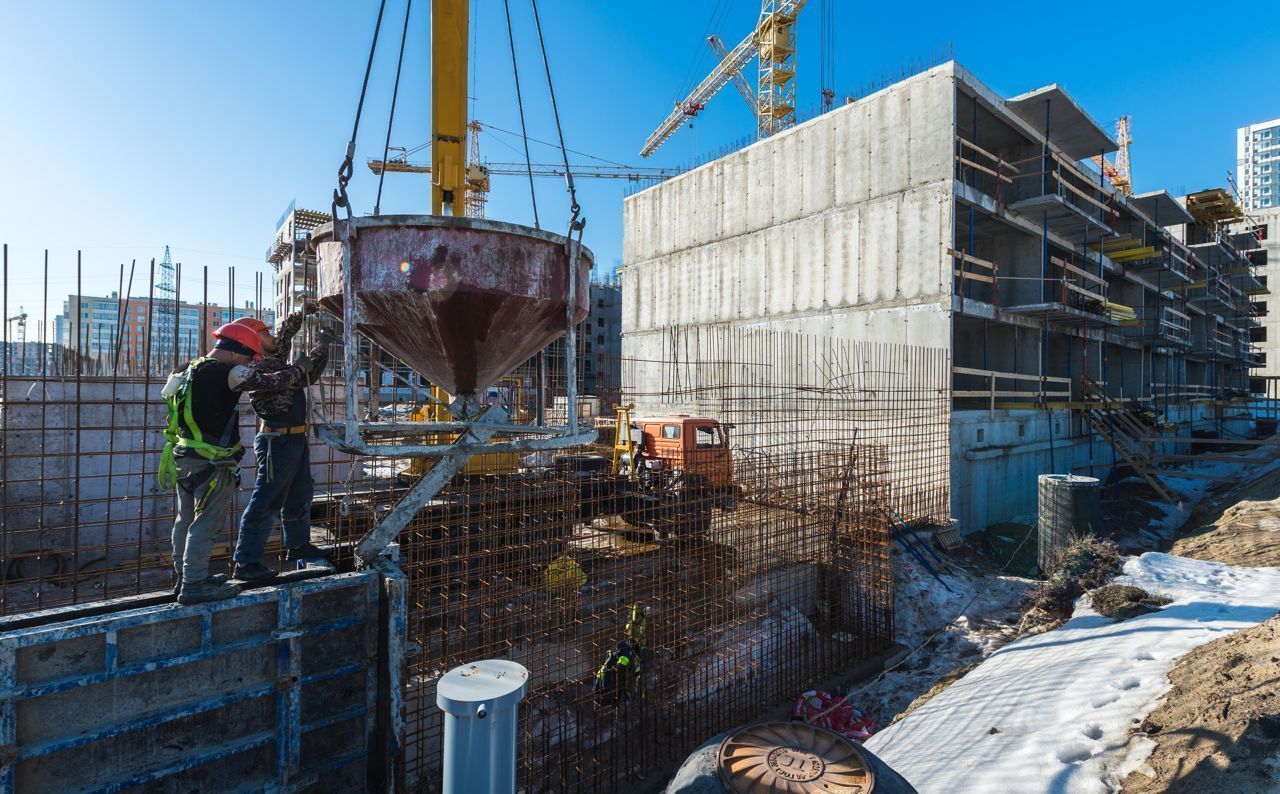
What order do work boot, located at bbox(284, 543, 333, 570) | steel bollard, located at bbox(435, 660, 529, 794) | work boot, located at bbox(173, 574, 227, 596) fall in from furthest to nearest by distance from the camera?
work boot, located at bbox(284, 543, 333, 570) → work boot, located at bbox(173, 574, 227, 596) → steel bollard, located at bbox(435, 660, 529, 794)

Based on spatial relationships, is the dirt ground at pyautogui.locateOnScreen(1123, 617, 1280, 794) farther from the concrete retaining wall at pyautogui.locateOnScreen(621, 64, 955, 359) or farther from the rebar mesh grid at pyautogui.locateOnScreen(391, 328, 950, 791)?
the concrete retaining wall at pyautogui.locateOnScreen(621, 64, 955, 359)

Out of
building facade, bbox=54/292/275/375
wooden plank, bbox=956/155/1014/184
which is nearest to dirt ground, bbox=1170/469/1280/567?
wooden plank, bbox=956/155/1014/184

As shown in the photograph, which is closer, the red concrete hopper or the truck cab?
the red concrete hopper

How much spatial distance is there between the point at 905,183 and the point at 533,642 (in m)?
14.0

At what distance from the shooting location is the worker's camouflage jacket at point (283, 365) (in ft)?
12.3

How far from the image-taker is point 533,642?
5.48 metres

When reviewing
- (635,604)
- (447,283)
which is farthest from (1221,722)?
(447,283)

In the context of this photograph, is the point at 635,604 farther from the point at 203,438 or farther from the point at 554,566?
the point at 203,438

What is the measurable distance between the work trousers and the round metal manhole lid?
3003 mm

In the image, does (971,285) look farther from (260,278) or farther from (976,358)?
(260,278)

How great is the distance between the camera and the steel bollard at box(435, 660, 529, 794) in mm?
2504

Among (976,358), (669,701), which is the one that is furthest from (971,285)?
(669,701)

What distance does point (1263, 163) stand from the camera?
10338 centimetres

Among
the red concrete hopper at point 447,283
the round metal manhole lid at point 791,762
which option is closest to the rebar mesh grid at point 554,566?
the red concrete hopper at point 447,283
